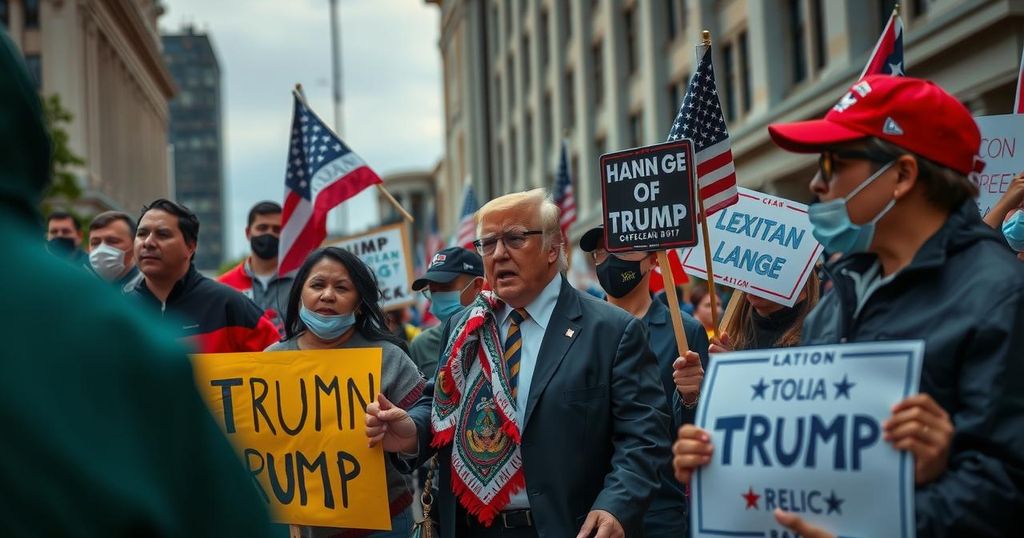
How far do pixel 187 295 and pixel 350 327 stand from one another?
1213 millimetres

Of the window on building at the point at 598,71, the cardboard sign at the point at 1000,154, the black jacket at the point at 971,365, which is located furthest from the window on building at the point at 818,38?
the black jacket at the point at 971,365

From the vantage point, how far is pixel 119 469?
41.8 inches

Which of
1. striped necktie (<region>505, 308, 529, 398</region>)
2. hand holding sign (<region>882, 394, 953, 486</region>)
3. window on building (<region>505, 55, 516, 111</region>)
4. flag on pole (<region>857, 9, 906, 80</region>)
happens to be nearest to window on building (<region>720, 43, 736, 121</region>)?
flag on pole (<region>857, 9, 906, 80</region>)

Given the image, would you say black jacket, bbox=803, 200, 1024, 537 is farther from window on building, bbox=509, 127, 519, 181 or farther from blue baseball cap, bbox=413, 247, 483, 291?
window on building, bbox=509, 127, 519, 181

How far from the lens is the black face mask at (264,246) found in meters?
8.92

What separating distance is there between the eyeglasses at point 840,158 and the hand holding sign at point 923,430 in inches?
24.5

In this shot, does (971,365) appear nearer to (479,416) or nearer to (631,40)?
A: (479,416)

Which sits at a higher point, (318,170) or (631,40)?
(631,40)

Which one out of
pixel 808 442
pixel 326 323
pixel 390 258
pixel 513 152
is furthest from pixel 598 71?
pixel 808 442

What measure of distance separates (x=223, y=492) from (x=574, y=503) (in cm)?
319

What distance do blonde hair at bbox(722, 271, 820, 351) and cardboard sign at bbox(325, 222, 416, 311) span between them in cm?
456

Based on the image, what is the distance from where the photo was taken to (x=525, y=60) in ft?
173

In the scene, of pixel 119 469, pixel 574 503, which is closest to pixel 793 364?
pixel 574 503

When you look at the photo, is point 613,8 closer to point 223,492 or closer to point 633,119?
point 633,119
